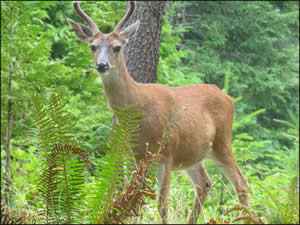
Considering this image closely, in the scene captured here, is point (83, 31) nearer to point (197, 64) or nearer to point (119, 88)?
point (119, 88)

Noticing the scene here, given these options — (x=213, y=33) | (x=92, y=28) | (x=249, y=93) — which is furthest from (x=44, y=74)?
(x=249, y=93)

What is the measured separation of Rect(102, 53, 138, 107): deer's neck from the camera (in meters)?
4.07

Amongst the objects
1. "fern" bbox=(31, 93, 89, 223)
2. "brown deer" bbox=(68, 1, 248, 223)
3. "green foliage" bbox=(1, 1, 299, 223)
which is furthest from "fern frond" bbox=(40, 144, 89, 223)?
"green foliage" bbox=(1, 1, 299, 223)

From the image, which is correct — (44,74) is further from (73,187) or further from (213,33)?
(213,33)

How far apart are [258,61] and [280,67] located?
1.39 m

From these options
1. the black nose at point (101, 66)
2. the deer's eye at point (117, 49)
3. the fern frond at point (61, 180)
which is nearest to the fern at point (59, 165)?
the fern frond at point (61, 180)

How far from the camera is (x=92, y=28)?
14.8 feet

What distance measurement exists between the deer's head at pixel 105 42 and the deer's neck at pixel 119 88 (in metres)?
0.08

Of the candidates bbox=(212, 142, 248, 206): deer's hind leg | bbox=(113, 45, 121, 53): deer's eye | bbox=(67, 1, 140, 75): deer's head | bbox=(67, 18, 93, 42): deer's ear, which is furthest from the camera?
bbox=(212, 142, 248, 206): deer's hind leg

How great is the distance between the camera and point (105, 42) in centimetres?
433

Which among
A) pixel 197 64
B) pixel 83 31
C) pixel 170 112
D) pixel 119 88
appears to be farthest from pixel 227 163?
pixel 197 64

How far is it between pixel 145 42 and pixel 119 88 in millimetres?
1300

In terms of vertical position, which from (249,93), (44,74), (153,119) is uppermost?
(44,74)

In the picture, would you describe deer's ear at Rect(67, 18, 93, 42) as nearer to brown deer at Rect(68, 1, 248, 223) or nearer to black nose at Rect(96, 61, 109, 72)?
brown deer at Rect(68, 1, 248, 223)
